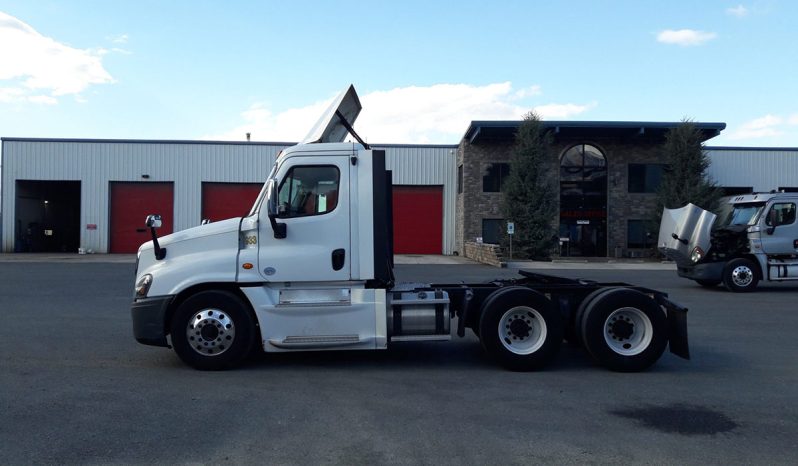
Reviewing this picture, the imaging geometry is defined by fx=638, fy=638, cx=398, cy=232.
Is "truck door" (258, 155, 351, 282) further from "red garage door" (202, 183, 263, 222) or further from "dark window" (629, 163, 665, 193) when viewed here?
"dark window" (629, 163, 665, 193)

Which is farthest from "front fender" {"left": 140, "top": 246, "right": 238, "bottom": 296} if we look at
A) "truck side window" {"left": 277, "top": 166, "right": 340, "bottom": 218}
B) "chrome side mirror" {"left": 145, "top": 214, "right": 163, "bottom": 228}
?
"truck side window" {"left": 277, "top": 166, "right": 340, "bottom": 218}

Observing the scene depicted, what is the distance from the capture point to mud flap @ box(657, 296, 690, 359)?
23.2 ft

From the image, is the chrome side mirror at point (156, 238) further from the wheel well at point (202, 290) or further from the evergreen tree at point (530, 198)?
the evergreen tree at point (530, 198)

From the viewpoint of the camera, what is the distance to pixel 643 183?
116 ft

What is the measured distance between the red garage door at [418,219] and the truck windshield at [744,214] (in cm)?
2187

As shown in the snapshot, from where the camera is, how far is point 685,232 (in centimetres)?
1622

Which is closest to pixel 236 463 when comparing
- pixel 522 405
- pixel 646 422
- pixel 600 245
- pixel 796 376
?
pixel 522 405

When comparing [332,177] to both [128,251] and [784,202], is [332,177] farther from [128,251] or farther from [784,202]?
[128,251]

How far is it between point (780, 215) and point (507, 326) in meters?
12.4

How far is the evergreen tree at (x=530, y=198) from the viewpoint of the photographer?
31688mm

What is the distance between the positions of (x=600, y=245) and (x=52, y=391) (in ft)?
107

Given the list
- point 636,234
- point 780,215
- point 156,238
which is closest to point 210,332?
point 156,238

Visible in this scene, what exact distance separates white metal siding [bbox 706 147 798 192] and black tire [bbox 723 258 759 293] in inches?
901

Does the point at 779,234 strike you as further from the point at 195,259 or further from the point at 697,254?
the point at 195,259
